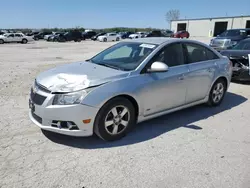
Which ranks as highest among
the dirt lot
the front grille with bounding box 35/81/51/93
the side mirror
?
the side mirror

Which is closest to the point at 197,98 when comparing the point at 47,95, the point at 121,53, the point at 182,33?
the point at 121,53

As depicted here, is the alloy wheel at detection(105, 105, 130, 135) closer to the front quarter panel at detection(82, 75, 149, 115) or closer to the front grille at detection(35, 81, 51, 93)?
the front quarter panel at detection(82, 75, 149, 115)

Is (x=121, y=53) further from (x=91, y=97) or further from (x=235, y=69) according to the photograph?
(x=235, y=69)

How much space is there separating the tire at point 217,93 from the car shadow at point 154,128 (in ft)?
0.45

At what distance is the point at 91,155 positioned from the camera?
313cm

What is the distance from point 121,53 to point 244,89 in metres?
4.42

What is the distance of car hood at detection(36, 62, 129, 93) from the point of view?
3159mm

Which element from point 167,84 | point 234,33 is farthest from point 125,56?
point 234,33

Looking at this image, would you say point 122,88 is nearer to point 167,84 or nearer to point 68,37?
point 167,84

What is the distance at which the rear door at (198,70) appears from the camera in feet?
14.2

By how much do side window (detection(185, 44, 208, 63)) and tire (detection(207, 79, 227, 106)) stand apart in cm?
71

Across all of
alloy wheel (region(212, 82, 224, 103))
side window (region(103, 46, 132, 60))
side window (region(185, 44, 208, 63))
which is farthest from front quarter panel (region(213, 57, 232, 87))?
side window (region(103, 46, 132, 60))

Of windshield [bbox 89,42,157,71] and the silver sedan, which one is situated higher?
windshield [bbox 89,42,157,71]

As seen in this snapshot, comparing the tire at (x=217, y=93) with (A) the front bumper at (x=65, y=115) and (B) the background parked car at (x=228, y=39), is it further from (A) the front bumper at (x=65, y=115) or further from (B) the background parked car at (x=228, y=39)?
(B) the background parked car at (x=228, y=39)
